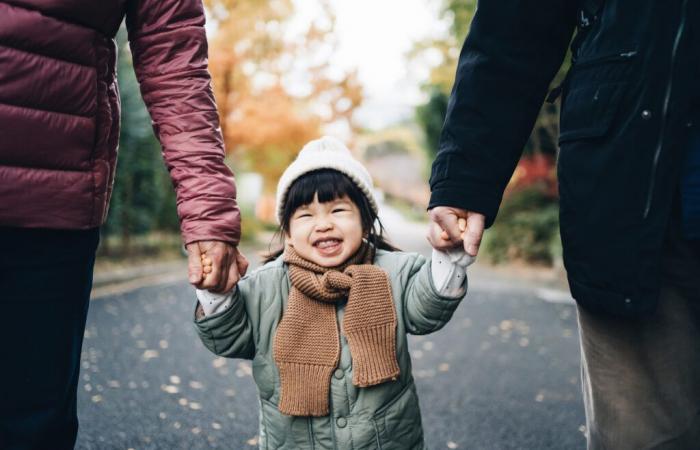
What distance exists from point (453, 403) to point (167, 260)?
7.62 metres

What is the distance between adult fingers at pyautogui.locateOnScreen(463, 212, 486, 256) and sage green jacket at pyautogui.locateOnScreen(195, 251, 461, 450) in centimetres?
24

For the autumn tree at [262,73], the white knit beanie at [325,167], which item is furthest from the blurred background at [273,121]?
the white knit beanie at [325,167]

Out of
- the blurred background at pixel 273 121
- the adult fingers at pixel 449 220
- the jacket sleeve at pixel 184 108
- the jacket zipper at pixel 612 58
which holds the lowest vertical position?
the blurred background at pixel 273 121

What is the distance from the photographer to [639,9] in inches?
56.1

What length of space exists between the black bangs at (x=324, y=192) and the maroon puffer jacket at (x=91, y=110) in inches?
14.2

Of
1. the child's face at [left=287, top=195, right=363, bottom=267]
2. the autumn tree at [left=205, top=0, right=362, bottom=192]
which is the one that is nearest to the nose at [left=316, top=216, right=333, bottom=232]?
the child's face at [left=287, top=195, right=363, bottom=267]

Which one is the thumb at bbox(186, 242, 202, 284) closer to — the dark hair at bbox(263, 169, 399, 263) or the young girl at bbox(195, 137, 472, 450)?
the young girl at bbox(195, 137, 472, 450)

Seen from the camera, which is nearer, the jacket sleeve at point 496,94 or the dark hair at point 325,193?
the jacket sleeve at point 496,94

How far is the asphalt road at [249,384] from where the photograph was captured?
3549 mm

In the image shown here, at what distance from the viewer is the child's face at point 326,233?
2.13 meters

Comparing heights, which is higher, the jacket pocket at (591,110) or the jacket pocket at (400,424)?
the jacket pocket at (591,110)

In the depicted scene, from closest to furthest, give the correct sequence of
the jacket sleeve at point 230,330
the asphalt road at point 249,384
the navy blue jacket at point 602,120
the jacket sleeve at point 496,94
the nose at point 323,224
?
1. the navy blue jacket at point 602,120
2. the jacket sleeve at point 496,94
3. the jacket sleeve at point 230,330
4. the nose at point 323,224
5. the asphalt road at point 249,384

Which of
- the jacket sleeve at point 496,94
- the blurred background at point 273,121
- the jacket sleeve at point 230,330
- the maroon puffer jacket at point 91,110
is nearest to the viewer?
the maroon puffer jacket at point 91,110

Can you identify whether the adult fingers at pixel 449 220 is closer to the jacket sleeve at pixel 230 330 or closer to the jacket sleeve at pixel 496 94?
the jacket sleeve at pixel 496 94
